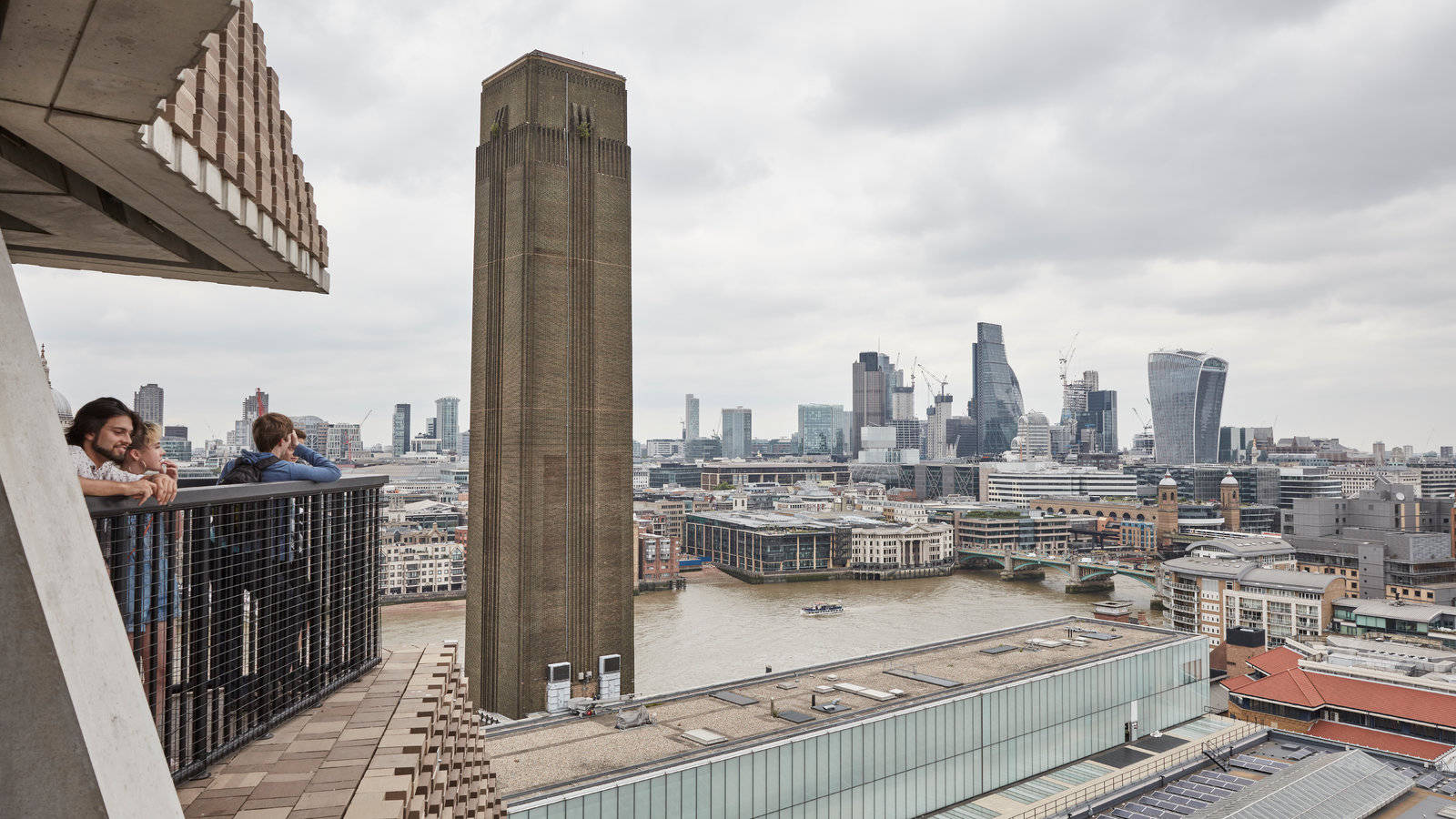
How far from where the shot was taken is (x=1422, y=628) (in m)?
38.2

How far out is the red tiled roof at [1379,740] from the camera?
25023mm

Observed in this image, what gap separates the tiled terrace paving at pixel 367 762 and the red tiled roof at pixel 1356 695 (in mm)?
29022

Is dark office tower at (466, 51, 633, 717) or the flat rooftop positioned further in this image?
dark office tower at (466, 51, 633, 717)

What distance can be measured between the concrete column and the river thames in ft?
94.6

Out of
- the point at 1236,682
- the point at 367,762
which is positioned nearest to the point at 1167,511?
the point at 1236,682

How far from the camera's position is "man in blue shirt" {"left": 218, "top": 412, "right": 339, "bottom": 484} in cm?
576

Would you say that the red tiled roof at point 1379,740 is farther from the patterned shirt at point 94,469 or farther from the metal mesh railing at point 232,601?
the patterned shirt at point 94,469

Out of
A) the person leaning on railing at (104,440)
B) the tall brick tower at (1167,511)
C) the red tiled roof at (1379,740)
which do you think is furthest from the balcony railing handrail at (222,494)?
the tall brick tower at (1167,511)

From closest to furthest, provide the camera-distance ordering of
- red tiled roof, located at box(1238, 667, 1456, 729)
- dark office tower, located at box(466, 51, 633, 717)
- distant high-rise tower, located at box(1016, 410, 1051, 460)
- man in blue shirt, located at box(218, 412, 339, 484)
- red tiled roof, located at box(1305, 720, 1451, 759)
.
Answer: man in blue shirt, located at box(218, 412, 339, 484) → red tiled roof, located at box(1305, 720, 1451, 759) → red tiled roof, located at box(1238, 667, 1456, 729) → dark office tower, located at box(466, 51, 633, 717) → distant high-rise tower, located at box(1016, 410, 1051, 460)

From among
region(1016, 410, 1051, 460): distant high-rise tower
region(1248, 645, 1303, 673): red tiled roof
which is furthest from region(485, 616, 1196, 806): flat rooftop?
region(1016, 410, 1051, 460): distant high-rise tower

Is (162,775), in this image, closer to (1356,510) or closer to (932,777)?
(932,777)

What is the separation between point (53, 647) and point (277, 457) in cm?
450

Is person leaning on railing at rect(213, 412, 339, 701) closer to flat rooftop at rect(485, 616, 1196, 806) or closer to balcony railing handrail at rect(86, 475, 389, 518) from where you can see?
balcony railing handrail at rect(86, 475, 389, 518)

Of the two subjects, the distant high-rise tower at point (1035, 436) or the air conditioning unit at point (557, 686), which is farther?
the distant high-rise tower at point (1035, 436)
